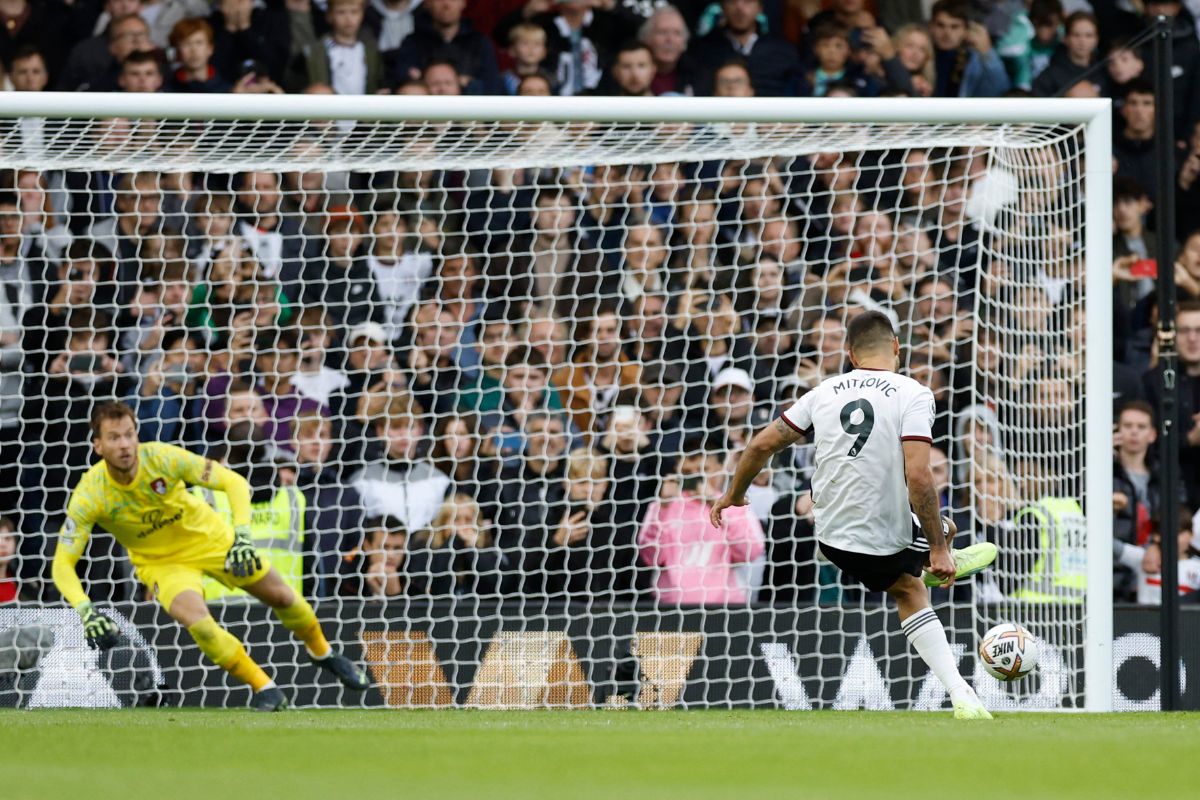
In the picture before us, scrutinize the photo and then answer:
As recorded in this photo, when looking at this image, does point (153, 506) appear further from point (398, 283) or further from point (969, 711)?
point (969, 711)

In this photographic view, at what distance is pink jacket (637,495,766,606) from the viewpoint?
934 centimetres

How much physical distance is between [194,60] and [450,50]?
64.3 inches

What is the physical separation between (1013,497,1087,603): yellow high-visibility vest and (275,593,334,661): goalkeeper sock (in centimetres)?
341

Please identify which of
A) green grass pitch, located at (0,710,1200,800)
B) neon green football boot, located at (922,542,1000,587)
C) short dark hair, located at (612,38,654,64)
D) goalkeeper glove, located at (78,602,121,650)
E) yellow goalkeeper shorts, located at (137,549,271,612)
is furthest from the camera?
short dark hair, located at (612,38,654,64)

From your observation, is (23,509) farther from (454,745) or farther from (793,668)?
(454,745)

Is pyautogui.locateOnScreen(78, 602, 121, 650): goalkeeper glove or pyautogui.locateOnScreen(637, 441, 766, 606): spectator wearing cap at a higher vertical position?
pyautogui.locateOnScreen(637, 441, 766, 606): spectator wearing cap

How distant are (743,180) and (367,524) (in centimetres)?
288

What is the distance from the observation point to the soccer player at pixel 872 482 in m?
6.83

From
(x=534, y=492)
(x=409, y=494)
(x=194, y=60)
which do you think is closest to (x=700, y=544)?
(x=534, y=492)

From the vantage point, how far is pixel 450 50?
1154cm

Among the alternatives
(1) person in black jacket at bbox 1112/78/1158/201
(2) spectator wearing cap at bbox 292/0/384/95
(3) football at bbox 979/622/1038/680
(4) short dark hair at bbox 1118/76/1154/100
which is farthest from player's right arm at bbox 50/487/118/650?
(4) short dark hair at bbox 1118/76/1154/100

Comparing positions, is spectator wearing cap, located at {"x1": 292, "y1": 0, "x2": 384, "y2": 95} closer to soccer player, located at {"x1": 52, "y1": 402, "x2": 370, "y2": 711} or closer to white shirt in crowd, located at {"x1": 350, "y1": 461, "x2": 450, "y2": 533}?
white shirt in crowd, located at {"x1": 350, "y1": 461, "x2": 450, "y2": 533}

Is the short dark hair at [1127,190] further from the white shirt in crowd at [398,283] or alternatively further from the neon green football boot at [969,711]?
the neon green football boot at [969,711]

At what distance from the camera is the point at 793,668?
8.80 meters
